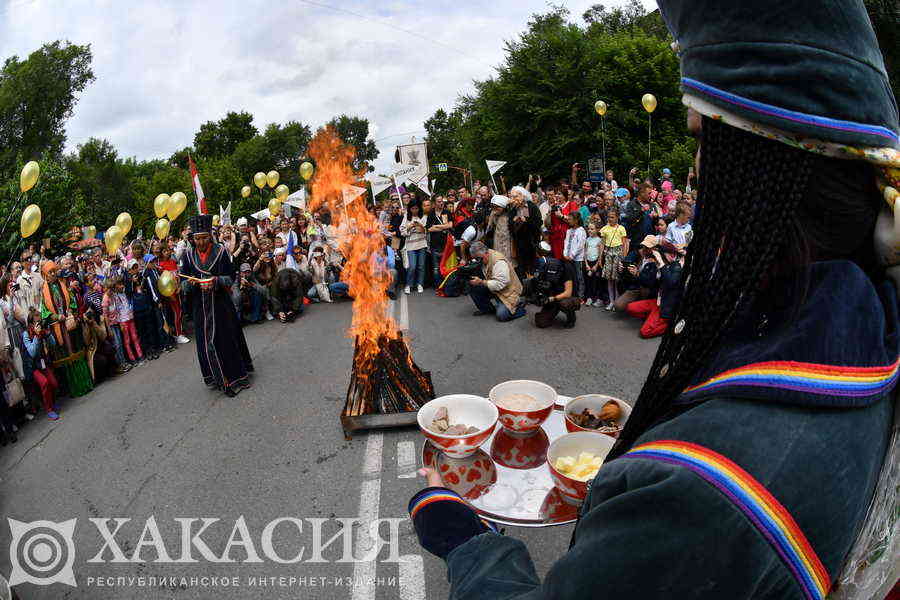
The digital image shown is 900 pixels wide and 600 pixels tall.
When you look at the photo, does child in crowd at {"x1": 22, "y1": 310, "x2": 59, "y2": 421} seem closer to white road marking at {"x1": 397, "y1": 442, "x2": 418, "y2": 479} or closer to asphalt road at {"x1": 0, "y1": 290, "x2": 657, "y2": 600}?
asphalt road at {"x1": 0, "y1": 290, "x2": 657, "y2": 600}

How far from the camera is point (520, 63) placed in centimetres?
2730

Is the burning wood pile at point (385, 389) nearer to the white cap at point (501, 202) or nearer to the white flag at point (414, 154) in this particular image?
the white cap at point (501, 202)

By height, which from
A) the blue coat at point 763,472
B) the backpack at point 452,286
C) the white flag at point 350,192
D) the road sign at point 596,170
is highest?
the road sign at point 596,170

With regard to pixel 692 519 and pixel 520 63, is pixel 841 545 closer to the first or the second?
pixel 692 519

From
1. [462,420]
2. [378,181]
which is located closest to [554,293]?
[462,420]

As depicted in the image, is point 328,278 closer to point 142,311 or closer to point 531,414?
point 142,311

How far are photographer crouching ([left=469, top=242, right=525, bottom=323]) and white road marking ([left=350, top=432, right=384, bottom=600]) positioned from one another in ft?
15.7

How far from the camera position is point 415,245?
12.9m

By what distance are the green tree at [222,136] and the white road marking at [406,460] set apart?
198 feet

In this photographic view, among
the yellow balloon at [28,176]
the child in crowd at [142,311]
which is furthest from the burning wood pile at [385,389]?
the child in crowd at [142,311]

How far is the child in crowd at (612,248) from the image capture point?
9.46m

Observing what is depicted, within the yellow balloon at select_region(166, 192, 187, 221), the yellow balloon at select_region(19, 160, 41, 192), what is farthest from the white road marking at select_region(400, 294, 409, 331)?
the yellow balloon at select_region(19, 160, 41, 192)

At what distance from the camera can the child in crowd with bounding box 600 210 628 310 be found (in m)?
9.46

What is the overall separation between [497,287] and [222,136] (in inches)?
2320
